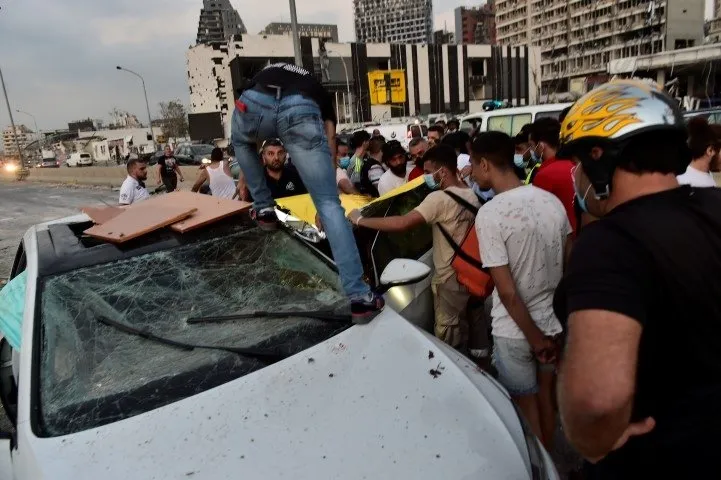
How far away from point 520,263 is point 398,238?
1.34 metres

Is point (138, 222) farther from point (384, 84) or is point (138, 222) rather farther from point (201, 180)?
point (384, 84)

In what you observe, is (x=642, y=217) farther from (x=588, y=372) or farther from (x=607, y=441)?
(x=607, y=441)

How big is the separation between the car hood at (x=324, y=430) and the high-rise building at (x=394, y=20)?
190172 mm

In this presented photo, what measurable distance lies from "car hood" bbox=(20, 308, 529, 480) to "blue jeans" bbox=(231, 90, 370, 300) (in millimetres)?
553

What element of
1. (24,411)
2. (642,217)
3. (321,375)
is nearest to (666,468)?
(642,217)

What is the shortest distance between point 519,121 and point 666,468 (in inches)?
397

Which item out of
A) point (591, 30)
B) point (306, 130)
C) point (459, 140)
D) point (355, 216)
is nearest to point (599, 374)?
point (306, 130)

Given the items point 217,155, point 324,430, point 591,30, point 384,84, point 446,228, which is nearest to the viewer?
point 324,430

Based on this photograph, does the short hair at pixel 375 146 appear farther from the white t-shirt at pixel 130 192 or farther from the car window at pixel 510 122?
the car window at pixel 510 122

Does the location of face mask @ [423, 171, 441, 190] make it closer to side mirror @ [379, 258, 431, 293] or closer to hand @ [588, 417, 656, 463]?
side mirror @ [379, 258, 431, 293]

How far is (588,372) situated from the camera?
1.03 metres

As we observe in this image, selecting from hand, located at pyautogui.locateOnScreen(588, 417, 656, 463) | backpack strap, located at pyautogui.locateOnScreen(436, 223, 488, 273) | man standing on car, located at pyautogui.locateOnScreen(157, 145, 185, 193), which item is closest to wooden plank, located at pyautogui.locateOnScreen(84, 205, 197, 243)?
backpack strap, located at pyautogui.locateOnScreen(436, 223, 488, 273)

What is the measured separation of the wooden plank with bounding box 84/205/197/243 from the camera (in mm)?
2494

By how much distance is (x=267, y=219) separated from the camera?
2.81 metres
